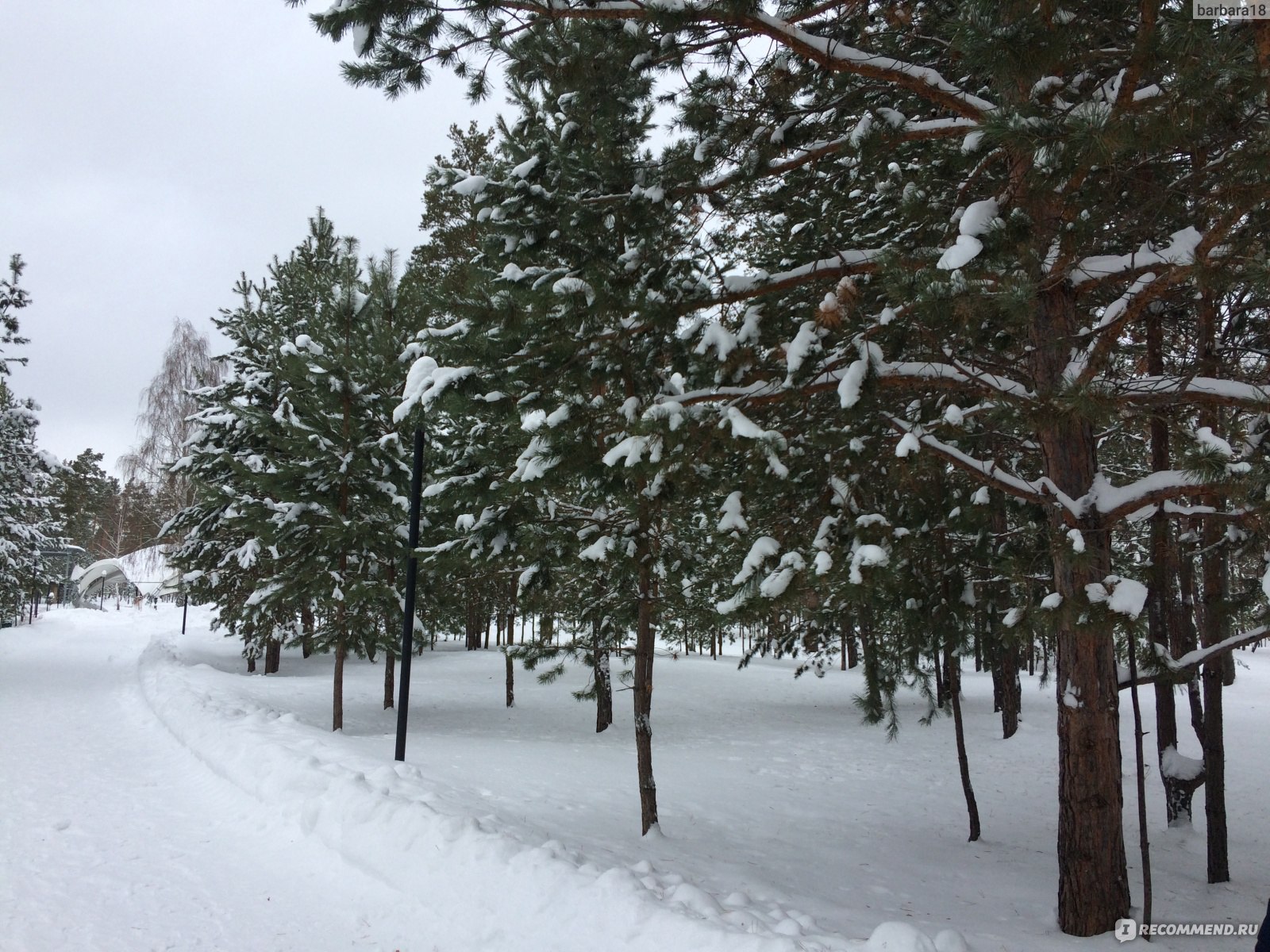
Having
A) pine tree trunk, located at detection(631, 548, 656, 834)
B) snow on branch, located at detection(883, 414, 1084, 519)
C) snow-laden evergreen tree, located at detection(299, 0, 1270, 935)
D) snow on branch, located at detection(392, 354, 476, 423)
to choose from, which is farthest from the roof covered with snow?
snow on branch, located at detection(883, 414, 1084, 519)

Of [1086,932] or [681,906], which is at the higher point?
[681,906]

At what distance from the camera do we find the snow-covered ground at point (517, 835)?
4195 mm

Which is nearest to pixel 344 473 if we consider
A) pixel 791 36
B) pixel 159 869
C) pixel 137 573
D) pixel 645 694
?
pixel 645 694

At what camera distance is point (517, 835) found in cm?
522

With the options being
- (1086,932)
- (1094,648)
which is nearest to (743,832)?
(1086,932)

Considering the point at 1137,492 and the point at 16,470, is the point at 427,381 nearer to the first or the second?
the point at 1137,492

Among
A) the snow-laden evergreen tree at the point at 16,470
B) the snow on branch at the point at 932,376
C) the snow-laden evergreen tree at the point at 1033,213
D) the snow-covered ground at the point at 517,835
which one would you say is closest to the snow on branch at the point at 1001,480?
the snow-laden evergreen tree at the point at 1033,213

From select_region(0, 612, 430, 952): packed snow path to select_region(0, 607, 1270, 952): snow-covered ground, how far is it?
0.07ft

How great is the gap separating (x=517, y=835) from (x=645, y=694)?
2.41m

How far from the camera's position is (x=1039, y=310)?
209 inches

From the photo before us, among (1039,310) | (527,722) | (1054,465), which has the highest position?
(1039,310)

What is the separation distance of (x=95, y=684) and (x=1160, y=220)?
19165mm

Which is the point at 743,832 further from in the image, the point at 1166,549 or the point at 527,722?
the point at 527,722

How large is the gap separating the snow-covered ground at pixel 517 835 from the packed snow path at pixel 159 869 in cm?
2
